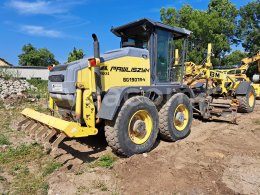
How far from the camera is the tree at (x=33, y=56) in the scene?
5878cm

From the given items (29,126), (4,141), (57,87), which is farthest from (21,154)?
(57,87)

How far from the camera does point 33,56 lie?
59062 millimetres

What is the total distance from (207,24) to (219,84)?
1461 cm

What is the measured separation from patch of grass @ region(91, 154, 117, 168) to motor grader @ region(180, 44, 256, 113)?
4.66 meters

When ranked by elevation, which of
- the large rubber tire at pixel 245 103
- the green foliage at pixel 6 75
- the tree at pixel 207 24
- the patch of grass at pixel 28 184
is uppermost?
the tree at pixel 207 24

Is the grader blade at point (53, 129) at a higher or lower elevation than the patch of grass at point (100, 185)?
higher

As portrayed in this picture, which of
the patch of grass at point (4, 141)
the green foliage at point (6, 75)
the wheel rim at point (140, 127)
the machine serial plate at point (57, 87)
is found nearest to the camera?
the wheel rim at point (140, 127)

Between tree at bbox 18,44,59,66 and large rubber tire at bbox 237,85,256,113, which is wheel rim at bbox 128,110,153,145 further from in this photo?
tree at bbox 18,44,59,66

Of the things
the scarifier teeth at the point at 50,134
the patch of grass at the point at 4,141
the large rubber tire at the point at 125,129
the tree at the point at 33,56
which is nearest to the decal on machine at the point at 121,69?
the large rubber tire at the point at 125,129

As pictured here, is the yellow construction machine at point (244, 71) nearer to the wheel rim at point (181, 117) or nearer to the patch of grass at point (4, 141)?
the wheel rim at point (181, 117)

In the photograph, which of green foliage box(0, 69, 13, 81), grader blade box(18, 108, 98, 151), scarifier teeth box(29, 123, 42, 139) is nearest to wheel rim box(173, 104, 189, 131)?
grader blade box(18, 108, 98, 151)

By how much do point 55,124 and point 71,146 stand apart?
133 cm

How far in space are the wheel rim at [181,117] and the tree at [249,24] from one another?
78.6 feet

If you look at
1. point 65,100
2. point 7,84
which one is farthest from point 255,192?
point 7,84
